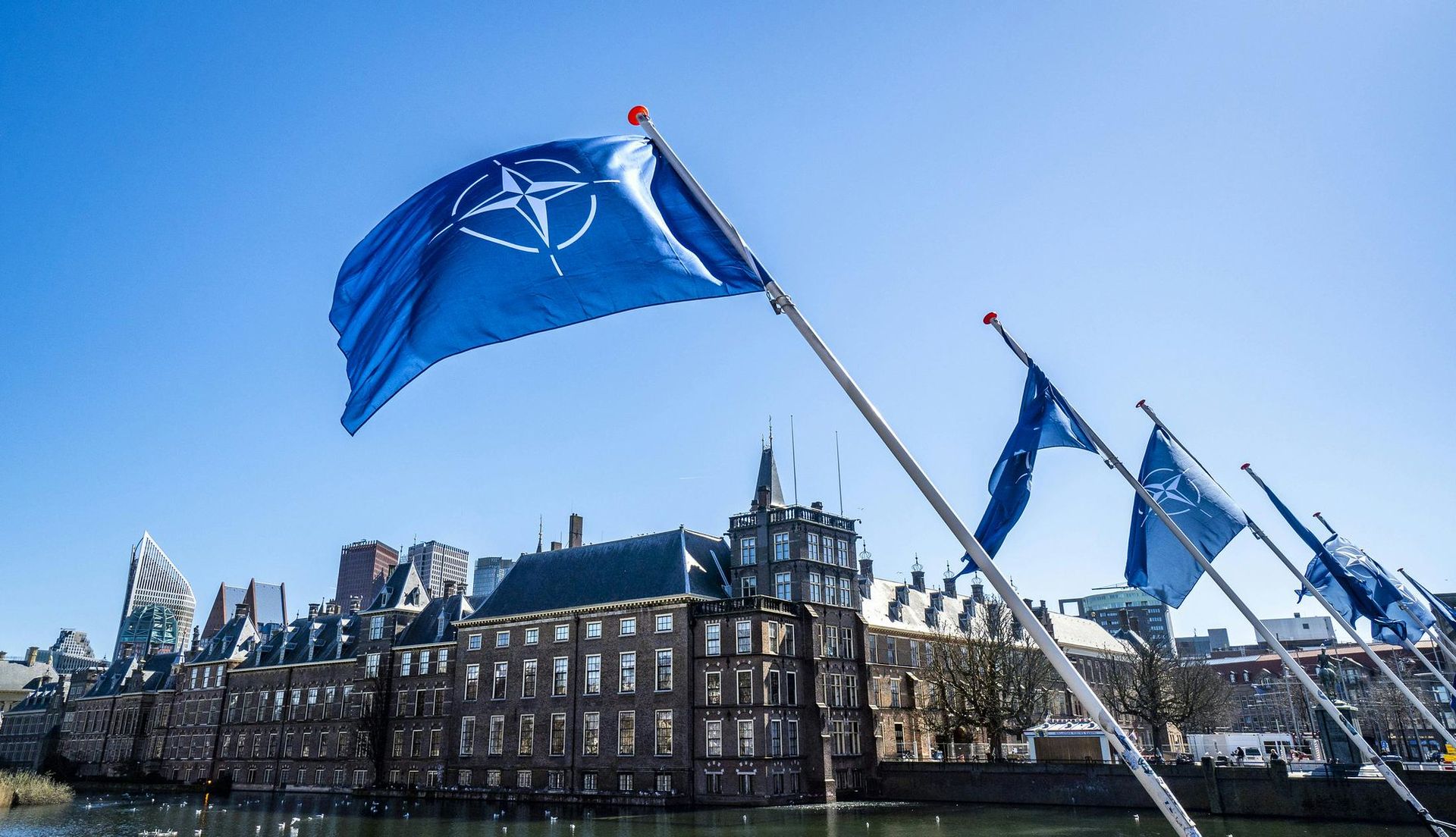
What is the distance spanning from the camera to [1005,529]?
46.8 ft

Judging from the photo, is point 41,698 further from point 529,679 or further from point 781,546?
point 781,546

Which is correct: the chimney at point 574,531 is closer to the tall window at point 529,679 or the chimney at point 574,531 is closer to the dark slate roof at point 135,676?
the tall window at point 529,679

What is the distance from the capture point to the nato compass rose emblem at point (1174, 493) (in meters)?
18.4

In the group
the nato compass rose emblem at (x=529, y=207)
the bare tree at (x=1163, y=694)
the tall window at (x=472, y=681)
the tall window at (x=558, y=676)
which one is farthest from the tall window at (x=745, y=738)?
the nato compass rose emblem at (x=529, y=207)

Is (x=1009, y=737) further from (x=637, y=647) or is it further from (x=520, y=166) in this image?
(x=520, y=166)

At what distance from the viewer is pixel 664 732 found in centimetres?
5406

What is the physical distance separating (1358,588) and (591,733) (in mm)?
47084

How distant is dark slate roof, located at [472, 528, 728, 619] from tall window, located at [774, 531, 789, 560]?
471 cm

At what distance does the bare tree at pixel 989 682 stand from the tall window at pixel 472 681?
31821 millimetres

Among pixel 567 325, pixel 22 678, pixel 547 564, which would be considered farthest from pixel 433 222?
pixel 22 678

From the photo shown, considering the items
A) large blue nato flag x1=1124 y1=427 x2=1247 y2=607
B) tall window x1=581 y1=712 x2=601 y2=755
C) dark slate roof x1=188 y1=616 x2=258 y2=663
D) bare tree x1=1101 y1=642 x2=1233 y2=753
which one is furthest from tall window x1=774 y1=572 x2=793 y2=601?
dark slate roof x1=188 y1=616 x2=258 y2=663

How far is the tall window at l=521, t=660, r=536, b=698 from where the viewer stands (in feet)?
198

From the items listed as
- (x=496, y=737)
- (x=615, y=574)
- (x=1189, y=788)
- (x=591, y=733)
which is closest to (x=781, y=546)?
(x=615, y=574)

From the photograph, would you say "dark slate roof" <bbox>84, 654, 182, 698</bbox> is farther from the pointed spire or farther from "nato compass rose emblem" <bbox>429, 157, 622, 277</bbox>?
"nato compass rose emblem" <bbox>429, 157, 622, 277</bbox>
